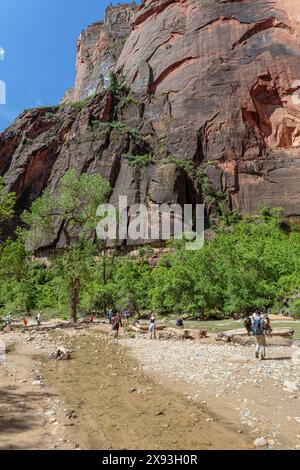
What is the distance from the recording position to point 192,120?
6819cm

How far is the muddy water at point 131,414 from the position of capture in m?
6.70

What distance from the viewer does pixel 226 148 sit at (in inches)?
2559

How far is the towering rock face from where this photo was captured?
339ft

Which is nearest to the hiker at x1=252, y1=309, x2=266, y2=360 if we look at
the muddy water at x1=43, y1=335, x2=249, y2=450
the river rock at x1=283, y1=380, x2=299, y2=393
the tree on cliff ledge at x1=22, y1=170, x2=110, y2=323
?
the river rock at x1=283, y1=380, x2=299, y2=393

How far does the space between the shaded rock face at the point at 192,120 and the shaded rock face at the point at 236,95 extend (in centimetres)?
18

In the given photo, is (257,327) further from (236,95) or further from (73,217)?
(236,95)

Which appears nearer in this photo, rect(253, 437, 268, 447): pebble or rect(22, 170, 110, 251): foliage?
rect(253, 437, 268, 447): pebble

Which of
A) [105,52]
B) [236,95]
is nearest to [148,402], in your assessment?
[236,95]

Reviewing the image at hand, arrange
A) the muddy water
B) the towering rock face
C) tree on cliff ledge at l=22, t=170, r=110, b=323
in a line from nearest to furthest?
1. the muddy water
2. tree on cliff ledge at l=22, t=170, r=110, b=323
3. the towering rock face

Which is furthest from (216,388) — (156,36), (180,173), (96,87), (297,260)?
(96,87)

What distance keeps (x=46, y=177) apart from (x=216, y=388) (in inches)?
2885

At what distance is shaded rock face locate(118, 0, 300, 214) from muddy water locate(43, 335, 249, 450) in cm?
5357

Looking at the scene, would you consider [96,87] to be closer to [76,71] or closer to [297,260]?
[76,71]

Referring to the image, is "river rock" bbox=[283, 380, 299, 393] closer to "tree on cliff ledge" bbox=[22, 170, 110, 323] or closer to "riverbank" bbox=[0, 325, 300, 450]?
"riverbank" bbox=[0, 325, 300, 450]
